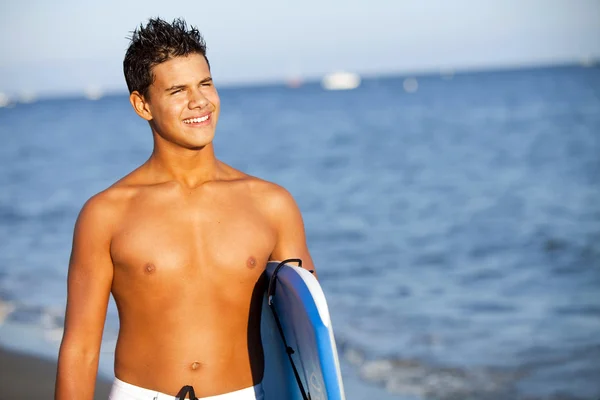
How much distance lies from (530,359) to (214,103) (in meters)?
5.19

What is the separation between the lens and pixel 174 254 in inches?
123

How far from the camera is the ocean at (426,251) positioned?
7445 millimetres

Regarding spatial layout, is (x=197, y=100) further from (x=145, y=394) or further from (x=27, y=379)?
(x=27, y=379)

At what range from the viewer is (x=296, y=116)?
51625 mm

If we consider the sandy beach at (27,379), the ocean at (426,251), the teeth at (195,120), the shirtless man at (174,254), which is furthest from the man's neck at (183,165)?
the ocean at (426,251)

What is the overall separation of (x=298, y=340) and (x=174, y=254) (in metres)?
0.49

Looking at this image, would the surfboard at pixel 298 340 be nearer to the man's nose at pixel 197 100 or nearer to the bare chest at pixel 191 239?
the bare chest at pixel 191 239

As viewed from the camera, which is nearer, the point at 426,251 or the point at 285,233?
the point at 285,233

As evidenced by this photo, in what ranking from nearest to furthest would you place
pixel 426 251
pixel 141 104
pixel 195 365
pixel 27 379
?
pixel 195 365, pixel 141 104, pixel 27 379, pixel 426 251

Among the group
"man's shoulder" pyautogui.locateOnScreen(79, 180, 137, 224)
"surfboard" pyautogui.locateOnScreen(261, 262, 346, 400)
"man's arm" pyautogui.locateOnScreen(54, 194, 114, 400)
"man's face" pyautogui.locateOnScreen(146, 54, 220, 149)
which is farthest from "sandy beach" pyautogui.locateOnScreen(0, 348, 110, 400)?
"man's face" pyautogui.locateOnScreen(146, 54, 220, 149)

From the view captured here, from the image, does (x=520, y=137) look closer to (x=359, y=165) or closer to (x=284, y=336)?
(x=359, y=165)

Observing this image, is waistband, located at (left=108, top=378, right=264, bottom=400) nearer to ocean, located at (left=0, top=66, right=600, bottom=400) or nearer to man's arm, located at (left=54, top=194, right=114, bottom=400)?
man's arm, located at (left=54, top=194, right=114, bottom=400)

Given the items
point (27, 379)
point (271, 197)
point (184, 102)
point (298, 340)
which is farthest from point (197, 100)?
point (27, 379)

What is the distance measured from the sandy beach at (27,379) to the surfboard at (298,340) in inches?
120
